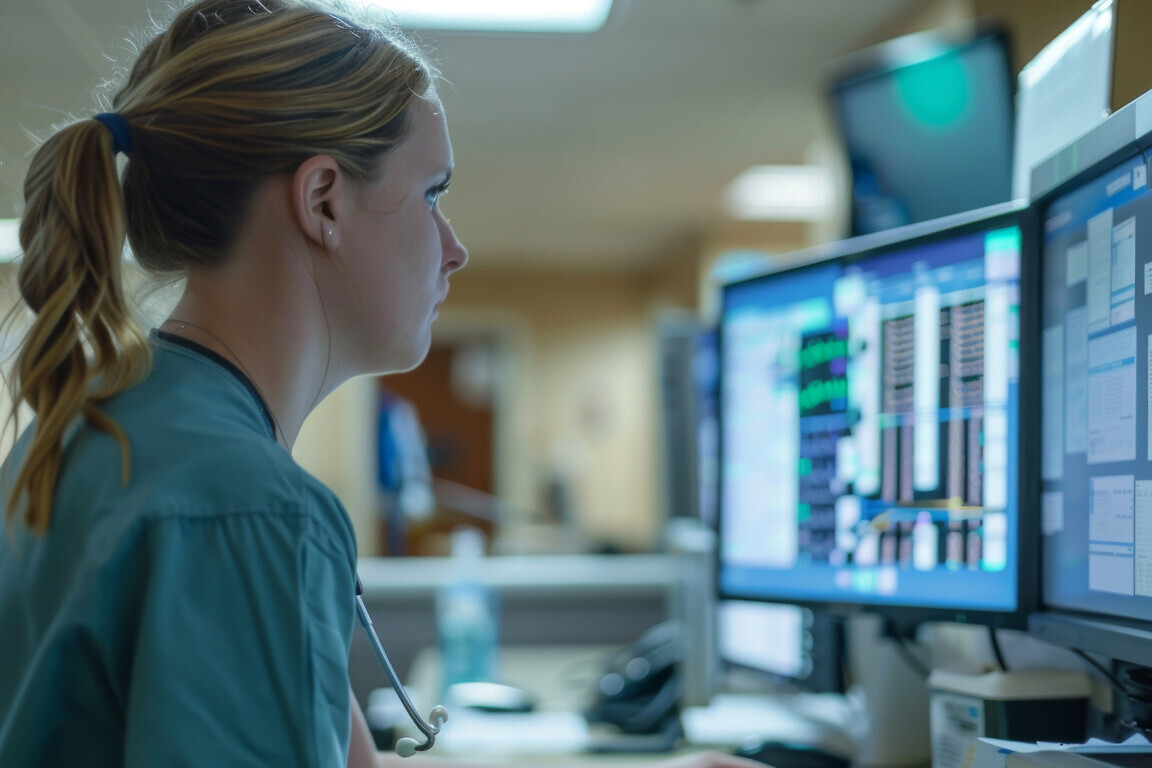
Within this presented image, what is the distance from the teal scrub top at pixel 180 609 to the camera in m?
0.52

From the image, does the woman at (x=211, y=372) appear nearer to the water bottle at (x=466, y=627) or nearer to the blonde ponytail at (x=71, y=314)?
the blonde ponytail at (x=71, y=314)

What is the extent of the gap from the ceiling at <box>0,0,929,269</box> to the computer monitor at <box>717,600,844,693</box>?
2.63 ft

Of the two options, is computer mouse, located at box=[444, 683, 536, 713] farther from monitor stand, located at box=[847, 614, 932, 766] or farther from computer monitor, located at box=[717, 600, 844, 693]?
monitor stand, located at box=[847, 614, 932, 766]

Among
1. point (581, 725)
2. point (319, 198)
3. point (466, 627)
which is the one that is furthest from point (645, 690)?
point (319, 198)

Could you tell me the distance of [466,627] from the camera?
2025 millimetres

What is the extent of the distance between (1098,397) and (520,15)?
2.44 meters

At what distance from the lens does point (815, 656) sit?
1295mm

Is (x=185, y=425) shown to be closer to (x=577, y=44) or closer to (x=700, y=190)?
(x=577, y=44)

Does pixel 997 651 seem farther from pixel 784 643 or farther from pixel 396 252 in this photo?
pixel 396 252

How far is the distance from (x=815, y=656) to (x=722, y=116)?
2.87m

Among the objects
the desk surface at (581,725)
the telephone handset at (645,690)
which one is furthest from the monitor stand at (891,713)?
the telephone handset at (645,690)

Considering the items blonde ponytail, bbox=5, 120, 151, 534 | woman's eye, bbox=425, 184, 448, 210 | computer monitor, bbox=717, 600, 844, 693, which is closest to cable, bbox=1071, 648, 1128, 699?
computer monitor, bbox=717, 600, 844, 693

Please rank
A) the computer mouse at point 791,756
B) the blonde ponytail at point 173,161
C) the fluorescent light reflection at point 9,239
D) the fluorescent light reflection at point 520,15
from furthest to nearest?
the fluorescent light reflection at point 520,15 < the computer mouse at point 791,756 < the fluorescent light reflection at point 9,239 < the blonde ponytail at point 173,161

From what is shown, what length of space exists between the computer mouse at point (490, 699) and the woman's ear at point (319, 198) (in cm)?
101
